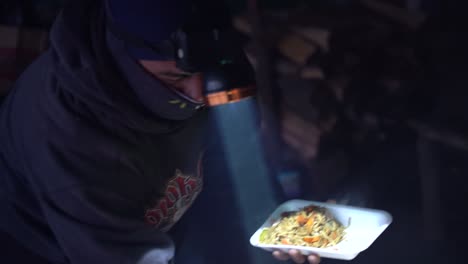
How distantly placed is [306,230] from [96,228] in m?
0.63

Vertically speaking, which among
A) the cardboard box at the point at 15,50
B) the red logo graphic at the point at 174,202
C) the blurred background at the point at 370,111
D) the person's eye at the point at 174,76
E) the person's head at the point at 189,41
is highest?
the person's head at the point at 189,41

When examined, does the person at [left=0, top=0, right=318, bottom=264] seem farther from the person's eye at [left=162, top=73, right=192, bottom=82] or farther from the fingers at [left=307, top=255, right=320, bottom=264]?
the fingers at [left=307, top=255, right=320, bottom=264]

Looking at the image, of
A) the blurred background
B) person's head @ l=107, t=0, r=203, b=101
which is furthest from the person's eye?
the blurred background

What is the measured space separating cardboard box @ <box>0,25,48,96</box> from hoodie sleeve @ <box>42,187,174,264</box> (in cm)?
98

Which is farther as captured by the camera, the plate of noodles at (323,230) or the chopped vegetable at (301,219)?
the chopped vegetable at (301,219)

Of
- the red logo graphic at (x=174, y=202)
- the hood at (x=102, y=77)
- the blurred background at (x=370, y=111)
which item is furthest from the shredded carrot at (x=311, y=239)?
the blurred background at (x=370, y=111)

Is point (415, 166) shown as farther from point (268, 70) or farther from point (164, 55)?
point (164, 55)

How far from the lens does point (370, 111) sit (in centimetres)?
331

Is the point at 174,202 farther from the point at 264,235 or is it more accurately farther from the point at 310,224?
the point at 310,224

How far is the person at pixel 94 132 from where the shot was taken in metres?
1.36

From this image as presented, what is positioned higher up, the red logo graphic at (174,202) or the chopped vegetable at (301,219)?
the red logo graphic at (174,202)

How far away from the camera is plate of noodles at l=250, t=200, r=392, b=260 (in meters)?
1.62

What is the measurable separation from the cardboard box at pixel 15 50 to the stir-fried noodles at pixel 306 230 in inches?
46.9

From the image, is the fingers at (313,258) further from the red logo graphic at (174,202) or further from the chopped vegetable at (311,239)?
the red logo graphic at (174,202)
